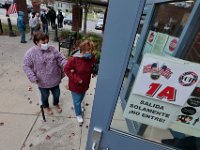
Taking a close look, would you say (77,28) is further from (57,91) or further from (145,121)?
(145,121)

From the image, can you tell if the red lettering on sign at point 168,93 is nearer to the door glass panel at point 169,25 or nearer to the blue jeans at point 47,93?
the door glass panel at point 169,25

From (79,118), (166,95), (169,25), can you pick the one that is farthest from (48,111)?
(166,95)

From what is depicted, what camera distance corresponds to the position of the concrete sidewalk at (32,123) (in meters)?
3.21

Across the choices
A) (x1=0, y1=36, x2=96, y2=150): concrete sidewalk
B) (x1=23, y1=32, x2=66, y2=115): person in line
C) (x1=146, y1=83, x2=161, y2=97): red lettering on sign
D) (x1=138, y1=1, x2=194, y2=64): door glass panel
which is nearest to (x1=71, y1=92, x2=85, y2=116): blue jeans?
(x1=0, y1=36, x2=96, y2=150): concrete sidewalk

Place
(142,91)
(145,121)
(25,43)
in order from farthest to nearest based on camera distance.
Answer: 1. (25,43)
2. (145,121)
3. (142,91)

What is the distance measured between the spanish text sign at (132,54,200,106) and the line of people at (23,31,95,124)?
1931 mm

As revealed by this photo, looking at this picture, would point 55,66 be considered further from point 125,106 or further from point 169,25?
point 125,106

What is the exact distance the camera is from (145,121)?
1325mm

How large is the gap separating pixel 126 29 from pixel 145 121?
0.61 m

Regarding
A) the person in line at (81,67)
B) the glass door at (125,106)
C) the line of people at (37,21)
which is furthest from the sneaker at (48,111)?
the line of people at (37,21)

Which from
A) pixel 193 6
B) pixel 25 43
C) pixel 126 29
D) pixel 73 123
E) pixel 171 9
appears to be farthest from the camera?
pixel 25 43

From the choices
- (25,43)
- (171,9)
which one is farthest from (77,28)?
(171,9)

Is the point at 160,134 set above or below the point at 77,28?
above

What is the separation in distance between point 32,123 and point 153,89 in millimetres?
3006
